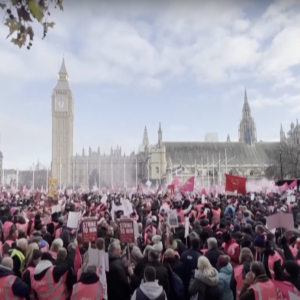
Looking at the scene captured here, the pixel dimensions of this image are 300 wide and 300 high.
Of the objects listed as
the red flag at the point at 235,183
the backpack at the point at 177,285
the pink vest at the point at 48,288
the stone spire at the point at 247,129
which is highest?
the stone spire at the point at 247,129

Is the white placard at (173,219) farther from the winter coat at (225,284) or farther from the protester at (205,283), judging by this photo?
the protester at (205,283)

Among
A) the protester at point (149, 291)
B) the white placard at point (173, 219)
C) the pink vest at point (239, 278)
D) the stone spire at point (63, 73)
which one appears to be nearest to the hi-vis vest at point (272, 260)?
the pink vest at point (239, 278)

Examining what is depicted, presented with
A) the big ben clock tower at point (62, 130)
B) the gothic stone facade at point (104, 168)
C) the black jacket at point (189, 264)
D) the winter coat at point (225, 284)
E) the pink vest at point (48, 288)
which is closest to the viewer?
the pink vest at point (48, 288)

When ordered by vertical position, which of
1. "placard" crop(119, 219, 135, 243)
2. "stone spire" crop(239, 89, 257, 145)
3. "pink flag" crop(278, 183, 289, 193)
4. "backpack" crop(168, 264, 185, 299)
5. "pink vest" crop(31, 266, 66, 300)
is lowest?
"backpack" crop(168, 264, 185, 299)

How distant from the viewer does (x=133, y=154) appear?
93.8 m

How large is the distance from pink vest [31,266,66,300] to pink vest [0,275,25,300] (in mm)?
398

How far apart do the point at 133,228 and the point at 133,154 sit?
285 ft

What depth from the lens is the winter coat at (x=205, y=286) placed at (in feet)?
16.5

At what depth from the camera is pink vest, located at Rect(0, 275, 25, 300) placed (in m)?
4.39

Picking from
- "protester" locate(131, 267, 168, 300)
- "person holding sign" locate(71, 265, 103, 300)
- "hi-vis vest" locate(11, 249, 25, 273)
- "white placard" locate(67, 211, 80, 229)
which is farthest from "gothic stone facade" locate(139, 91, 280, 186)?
"protester" locate(131, 267, 168, 300)

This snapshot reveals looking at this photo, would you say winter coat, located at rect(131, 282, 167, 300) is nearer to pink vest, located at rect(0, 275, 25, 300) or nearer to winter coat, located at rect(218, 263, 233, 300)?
winter coat, located at rect(218, 263, 233, 300)

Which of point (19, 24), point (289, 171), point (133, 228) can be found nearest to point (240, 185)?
point (133, 228)

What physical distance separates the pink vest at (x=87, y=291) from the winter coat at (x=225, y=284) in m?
1.63

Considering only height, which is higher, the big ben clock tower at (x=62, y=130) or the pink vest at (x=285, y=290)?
the big ben clock tower at (x=62, y=130)
